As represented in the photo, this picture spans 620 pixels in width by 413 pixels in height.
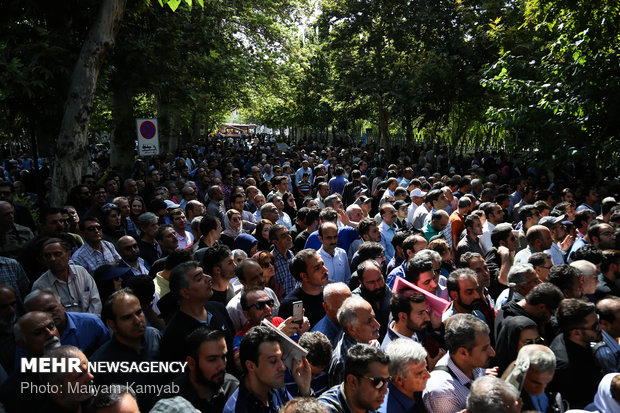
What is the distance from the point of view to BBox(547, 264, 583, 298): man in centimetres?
464

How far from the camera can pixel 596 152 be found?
452 inches

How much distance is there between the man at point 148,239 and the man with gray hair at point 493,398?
15.7 feet

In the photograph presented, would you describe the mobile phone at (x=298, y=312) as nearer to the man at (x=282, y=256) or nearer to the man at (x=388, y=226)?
the man at (x=282, y=256)

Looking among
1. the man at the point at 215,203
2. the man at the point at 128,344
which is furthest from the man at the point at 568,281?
the man at the point at 215,203

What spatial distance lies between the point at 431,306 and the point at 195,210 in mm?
4657

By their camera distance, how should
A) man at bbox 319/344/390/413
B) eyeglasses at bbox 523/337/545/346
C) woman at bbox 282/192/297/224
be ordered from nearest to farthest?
man at bbox 319/344/390/413 < eyeglasses at bbox 523/337/545/346 < woman at bbox 282/192/297/224

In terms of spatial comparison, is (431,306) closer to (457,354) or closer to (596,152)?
(457,354)

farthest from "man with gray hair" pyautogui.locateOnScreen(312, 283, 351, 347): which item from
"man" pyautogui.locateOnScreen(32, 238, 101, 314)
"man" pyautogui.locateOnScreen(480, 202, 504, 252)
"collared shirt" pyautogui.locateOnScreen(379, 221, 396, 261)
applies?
"man" pyautogui.locateOnScreen(480, 202, 504, 252)

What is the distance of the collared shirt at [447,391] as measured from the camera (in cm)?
325

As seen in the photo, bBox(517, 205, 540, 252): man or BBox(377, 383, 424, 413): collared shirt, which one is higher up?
BBox(517, 205, 540, 252): man

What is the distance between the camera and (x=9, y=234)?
618 centimetres

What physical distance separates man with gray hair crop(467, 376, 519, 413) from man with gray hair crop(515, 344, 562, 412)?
645 mm

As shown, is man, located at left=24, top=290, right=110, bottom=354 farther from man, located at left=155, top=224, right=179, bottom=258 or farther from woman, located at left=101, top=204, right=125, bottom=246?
woman, located at left=101, top=204, right=125, bottom=246

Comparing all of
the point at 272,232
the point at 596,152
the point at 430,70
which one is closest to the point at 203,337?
the point at 272,232
